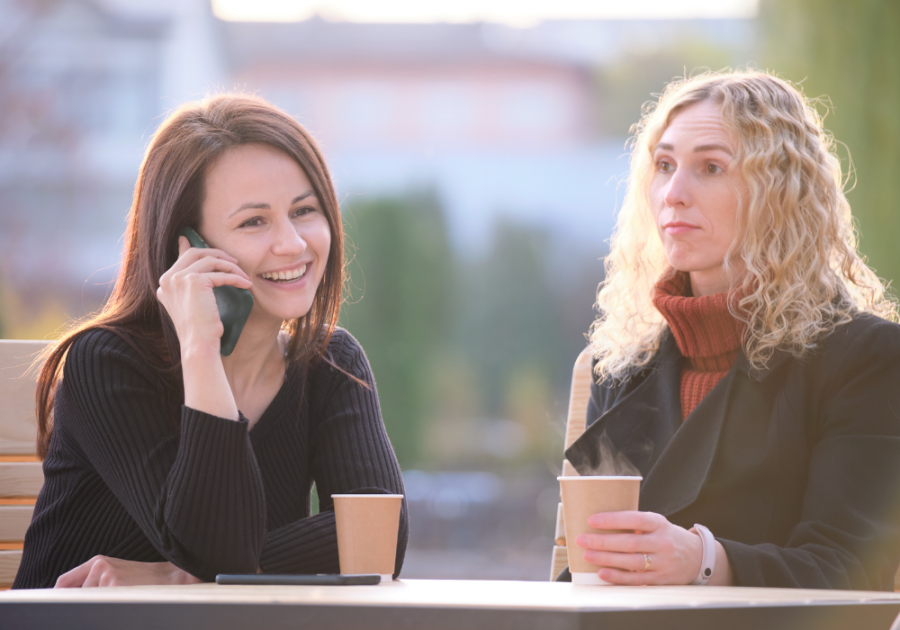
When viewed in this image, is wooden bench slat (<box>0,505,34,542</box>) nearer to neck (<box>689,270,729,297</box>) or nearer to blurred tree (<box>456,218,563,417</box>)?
neck (<box>689,270,729,297</box>)

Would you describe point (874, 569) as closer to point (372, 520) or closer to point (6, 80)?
point (372, 520)

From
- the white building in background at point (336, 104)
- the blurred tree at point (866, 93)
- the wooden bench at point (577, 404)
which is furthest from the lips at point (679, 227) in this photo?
the white building in background at point (336, 104)

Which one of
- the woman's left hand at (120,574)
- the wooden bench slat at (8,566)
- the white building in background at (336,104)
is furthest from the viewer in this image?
the white building in background at (336,104)

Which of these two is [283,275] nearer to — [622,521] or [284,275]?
[284,275]

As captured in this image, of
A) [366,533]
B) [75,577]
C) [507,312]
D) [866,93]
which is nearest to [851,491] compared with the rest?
[366,533]

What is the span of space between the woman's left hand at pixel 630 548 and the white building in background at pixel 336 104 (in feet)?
14.0

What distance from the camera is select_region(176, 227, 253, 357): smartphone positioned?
1.49 meters

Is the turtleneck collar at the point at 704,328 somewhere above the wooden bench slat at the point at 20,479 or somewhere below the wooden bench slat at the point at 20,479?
above

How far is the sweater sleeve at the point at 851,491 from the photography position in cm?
125

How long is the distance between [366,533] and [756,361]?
84cm

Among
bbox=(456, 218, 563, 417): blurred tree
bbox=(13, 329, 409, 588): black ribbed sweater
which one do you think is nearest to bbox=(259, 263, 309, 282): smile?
bbox=(13, 329, 409, 588): black ribbed sweater

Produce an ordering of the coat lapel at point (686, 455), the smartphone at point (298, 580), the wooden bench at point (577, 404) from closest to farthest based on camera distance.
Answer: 1. the smartphone at point (298, 580)
2. the coat lapel at point (686, 455)
3. the wooden bench at point (577, 404)

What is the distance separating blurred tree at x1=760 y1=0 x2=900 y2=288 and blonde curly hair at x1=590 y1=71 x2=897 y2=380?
90.5 inches

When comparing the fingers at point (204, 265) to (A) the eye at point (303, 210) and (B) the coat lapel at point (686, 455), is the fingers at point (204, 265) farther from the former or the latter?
(B) the coat lapel at point (686, 455)
